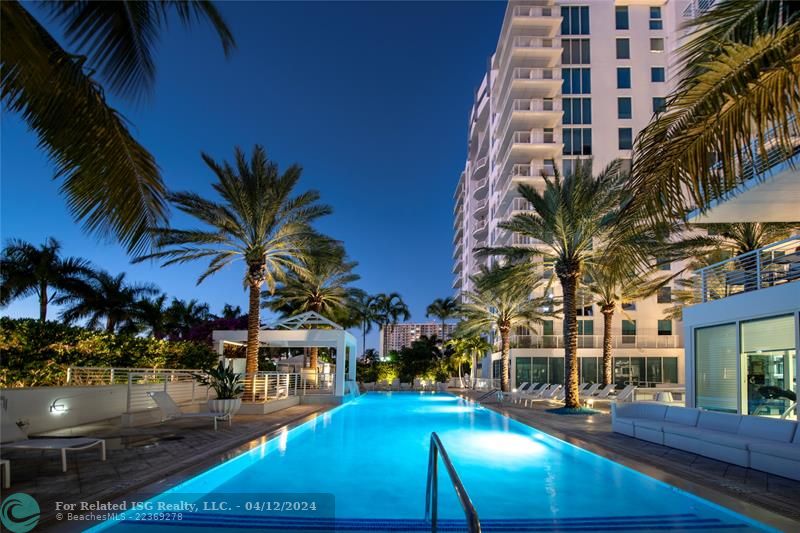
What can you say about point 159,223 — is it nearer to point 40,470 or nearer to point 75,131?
point 75,131

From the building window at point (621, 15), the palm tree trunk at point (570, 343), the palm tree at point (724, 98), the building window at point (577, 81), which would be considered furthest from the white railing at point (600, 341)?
the palm tree at point (724, 98)

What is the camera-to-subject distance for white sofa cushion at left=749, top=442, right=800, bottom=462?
741 cm

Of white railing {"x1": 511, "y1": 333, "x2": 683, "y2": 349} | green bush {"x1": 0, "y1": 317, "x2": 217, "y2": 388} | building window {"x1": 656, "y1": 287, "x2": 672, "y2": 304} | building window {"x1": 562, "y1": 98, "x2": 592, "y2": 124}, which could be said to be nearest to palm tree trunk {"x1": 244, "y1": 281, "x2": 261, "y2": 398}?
green bush {"x1": 0, "y1": 317, "x2": 217, "y2": 388}

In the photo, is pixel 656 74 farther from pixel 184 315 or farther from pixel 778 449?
pixel 184 315

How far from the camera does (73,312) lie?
29.5 meters

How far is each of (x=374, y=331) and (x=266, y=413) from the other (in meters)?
44.1

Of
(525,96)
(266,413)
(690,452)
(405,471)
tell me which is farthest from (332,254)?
(525,96)

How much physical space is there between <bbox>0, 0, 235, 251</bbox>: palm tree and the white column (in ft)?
61.3

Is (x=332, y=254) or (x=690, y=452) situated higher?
(x=332, y=254)

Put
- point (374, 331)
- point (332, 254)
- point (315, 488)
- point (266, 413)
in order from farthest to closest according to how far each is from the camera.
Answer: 1. point (374, 331)
2. point (332, 254)
3. point (266, 413)
4. point (315, 488)

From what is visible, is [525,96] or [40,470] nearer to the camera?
[40,470]

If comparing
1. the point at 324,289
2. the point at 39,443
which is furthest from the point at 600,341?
the point at 39,443

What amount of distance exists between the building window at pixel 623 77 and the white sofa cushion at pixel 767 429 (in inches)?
1503

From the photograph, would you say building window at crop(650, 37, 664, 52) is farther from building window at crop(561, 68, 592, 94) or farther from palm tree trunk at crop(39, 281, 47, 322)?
palm tree trunk at crop(39, 281, 47, 322)
